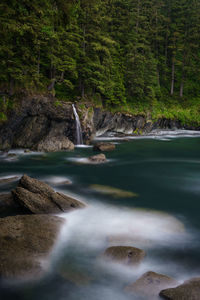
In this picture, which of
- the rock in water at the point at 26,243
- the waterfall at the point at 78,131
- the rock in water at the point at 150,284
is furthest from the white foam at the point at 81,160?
the rock in water at the point at 150,284

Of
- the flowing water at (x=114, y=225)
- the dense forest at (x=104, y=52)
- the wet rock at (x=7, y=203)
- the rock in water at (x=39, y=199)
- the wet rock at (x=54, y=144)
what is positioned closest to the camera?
the flowing water at (x=114, y=225)

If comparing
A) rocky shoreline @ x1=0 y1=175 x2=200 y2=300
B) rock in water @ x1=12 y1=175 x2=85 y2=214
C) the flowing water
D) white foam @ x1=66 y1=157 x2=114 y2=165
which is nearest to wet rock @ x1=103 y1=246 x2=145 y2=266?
rocky shoreline @ x1=0 y1=175 x2=200 y2=300

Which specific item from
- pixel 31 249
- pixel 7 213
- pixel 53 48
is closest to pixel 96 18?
pixel 53 48

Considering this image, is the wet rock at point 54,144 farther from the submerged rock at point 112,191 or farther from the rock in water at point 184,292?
the rock in water at point 184,292

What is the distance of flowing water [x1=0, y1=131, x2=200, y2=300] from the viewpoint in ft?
13.0

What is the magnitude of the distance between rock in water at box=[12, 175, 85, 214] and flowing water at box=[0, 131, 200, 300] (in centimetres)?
39

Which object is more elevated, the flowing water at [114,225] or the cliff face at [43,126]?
the cliff face at [43,126]

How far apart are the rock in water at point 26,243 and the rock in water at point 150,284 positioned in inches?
66.7

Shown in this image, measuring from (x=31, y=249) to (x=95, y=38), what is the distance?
23734mm

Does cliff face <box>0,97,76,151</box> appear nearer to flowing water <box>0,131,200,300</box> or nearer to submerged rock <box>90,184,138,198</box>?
flowing water <box>0,131,200,300</box>

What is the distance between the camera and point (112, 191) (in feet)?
29.4

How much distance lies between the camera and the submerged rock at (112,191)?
851cm

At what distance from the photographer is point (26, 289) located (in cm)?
383

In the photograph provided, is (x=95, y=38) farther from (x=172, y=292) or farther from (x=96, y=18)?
(x=172, y=292)
